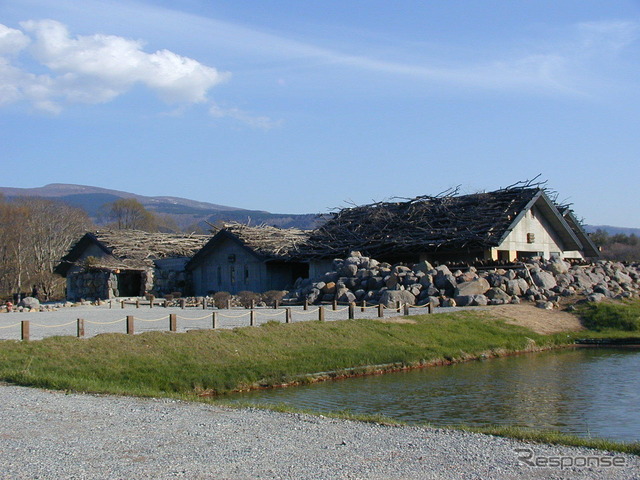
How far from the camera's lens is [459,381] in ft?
61.1

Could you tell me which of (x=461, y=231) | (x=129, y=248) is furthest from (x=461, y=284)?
(x=129, y=248)

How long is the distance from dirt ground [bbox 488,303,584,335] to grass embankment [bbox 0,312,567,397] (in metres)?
1.50

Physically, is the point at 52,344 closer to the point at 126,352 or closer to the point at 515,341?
the point at 126,352

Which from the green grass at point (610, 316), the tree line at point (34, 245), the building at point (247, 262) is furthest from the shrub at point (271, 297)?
the tree line at point (34, 245)

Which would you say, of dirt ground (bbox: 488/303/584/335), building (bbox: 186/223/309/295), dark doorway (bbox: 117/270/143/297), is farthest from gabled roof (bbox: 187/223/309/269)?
dirt ground (bbox: 488/303/584/335)

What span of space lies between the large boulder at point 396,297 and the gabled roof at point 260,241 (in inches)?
456

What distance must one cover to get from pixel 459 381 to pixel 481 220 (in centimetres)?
2054

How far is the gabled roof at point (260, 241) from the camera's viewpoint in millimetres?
42562

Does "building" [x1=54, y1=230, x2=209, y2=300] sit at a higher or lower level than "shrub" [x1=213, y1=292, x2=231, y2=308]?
higher

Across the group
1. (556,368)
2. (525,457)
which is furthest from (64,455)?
(556,368)

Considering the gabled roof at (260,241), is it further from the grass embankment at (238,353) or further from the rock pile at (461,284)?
the grass embankment at (238,353)

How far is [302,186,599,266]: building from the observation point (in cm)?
3728

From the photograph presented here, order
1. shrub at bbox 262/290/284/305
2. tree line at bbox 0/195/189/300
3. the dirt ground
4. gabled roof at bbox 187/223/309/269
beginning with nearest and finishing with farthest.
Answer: the dirt ground, shrub at bbox 262/290/284/305, gabled roof at bbox 187/223/309/269, tree line at bbox 0/195/189/300

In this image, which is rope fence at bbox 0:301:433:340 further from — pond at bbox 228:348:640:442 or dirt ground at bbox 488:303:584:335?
pond at bbox 228:348:640:442
